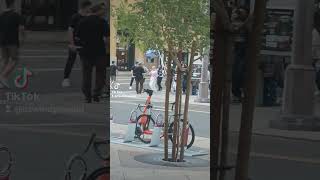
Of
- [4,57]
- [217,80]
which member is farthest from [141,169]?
[4,57]

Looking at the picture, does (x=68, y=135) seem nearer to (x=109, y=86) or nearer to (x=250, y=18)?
(x=109, y=86)

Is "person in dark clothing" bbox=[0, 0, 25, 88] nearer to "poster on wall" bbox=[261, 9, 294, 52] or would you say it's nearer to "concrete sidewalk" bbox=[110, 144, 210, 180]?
"concrete sidewalk" bbox=[110, 144, 210, 180]

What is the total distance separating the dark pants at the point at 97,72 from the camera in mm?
3465

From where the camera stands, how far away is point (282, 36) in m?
3.54

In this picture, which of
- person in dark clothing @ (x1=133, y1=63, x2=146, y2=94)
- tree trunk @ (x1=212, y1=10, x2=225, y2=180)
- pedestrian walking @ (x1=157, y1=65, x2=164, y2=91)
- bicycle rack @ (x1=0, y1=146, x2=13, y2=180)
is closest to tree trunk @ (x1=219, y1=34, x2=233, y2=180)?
tree trunk @ (x1=212, y1=10, x2=225, y2=180)

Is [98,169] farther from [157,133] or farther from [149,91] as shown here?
[149,91]

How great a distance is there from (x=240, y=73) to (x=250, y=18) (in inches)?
16.7

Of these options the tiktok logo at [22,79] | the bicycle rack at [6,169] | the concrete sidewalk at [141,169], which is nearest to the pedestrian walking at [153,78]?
the concrete sidewalk at [141,169]

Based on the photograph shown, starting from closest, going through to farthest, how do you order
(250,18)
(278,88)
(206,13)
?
(250,18), (206,13), (278,88)

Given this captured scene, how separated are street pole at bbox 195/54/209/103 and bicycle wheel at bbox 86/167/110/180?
74cm

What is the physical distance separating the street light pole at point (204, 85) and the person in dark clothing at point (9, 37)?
1.12 metres

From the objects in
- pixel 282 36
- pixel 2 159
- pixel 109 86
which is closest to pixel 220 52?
pixel 282 36

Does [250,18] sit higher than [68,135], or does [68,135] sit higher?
[250,18]

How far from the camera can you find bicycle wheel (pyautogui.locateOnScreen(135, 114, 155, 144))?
135 inches
